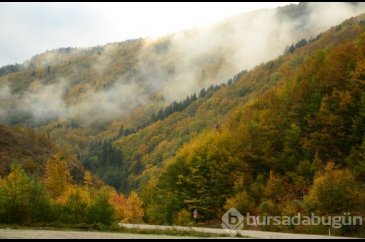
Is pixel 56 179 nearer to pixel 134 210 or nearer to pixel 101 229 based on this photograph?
pixel 134 210

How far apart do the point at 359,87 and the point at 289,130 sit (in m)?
12.7

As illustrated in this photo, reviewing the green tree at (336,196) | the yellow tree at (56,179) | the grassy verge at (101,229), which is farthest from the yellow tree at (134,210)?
the grassy verge at (101,229)

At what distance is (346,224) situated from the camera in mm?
40250

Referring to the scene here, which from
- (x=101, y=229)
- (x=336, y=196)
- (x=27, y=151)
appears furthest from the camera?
(x=27, y=151)

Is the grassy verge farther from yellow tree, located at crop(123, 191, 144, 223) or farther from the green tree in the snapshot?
yellow tree, located at crop(123, 191, 144, 223)

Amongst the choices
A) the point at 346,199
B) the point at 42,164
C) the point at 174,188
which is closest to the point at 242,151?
the point at 174,188

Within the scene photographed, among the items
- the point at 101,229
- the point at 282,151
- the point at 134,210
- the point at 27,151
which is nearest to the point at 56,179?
the point at 134,210

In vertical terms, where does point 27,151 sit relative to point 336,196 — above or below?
above

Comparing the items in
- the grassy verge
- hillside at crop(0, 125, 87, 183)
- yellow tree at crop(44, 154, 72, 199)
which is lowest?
the grassy verge

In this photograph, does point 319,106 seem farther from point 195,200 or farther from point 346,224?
point 346,224

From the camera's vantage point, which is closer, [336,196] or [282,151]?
[336,196]

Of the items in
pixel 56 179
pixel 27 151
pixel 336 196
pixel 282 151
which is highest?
pixel 27 151

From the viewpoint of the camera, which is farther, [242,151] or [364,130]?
[242,151]

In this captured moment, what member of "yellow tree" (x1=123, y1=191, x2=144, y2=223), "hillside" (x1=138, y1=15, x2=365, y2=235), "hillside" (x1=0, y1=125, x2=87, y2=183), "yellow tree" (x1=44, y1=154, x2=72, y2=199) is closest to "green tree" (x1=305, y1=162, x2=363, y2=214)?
"hillside" (x1=138, y1=15, x2=365, y2=235)
